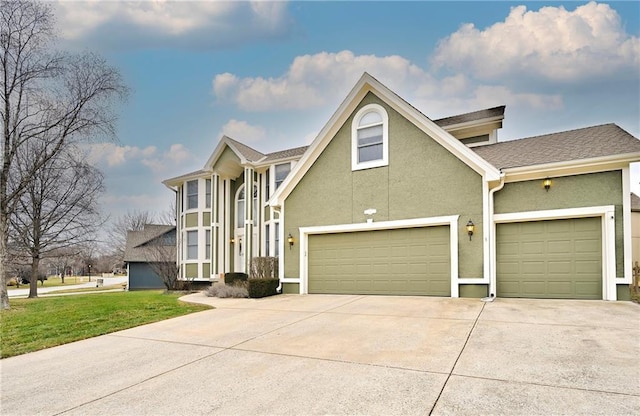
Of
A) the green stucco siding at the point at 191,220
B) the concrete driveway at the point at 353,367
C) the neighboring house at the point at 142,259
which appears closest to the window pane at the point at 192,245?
the green stucco siding at the point at 191,220

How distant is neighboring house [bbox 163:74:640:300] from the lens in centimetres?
969

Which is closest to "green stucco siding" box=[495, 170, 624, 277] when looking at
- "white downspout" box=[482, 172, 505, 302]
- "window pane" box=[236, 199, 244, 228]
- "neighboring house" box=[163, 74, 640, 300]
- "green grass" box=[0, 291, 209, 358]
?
"neighboring house" box=[163, 74, 640, 300]

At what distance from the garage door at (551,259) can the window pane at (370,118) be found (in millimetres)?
5181

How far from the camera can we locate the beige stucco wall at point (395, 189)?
10.6 metres

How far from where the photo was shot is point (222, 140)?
59.5 ft

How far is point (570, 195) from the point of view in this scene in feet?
32.5

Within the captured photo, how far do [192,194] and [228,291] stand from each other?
9.97m

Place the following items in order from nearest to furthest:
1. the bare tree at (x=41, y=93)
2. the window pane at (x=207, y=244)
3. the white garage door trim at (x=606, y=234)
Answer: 1. the white garage door trim at (x=606, y=234)
2. the bare tree at (x=41, y=93)
3. the window pane at (x=207, y=244)

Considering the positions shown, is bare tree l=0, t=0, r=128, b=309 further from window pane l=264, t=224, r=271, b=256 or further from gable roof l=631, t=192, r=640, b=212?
gable roof l=631, t=192, r=640, b=212

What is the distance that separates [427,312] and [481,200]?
4.03 m

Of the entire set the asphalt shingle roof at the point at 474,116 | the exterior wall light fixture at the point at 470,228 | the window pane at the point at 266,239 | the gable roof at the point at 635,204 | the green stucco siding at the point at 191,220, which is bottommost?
the window pane at the point at 266,239

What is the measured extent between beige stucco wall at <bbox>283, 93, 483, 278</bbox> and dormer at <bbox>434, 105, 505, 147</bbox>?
3.39 meters

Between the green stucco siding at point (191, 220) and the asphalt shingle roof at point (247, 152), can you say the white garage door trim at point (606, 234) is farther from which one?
the green stucco siding at point (191, 220)

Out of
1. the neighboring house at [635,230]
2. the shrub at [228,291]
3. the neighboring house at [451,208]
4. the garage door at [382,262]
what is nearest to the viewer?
the neighboring house at [451,208]
